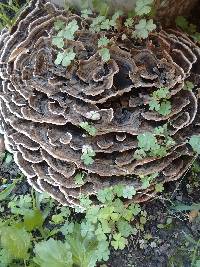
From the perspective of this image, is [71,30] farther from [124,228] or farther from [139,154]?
[124,228]

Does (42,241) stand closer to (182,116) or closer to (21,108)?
(21,108)

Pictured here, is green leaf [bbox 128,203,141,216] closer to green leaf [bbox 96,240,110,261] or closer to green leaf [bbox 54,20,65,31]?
green leaf [bbox 96,240,110,261]

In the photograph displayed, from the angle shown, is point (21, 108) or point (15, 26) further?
point (15, 26)

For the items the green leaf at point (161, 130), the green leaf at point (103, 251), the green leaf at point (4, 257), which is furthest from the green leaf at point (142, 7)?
the green leaf at point (4, 257)

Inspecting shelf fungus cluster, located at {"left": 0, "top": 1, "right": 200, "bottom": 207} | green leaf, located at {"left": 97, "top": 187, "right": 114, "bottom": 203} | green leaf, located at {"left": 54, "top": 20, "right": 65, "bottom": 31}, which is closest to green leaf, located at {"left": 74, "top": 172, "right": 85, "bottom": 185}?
shelf fungus cluster, located at {"left": 0, "top": 1, "right": 200, "bottom": 207}

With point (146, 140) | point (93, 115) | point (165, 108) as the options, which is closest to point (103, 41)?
point (93, 115)

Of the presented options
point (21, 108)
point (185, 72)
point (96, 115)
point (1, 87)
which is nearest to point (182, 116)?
point (185, 72)
